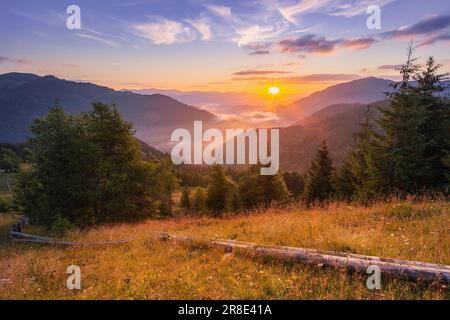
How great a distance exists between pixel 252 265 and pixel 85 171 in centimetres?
2197

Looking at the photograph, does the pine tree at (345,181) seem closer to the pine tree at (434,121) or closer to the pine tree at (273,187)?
the pine tree at (273,187)

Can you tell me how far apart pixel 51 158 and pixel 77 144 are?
2166mm

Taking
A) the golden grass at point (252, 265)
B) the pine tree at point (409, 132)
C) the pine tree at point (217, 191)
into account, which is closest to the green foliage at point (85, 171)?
the golden grass at point (252, 265)

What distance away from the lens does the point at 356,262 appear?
23.2ft

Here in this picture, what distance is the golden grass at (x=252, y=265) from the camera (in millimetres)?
6555

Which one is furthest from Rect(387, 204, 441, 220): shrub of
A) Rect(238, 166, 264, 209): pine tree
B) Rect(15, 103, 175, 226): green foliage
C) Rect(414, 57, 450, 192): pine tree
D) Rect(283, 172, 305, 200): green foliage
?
Rect(283, 172, 305, 200): green foliage

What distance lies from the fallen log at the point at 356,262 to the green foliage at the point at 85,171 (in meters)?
19.6

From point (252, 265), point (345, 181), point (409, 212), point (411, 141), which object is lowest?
point (345, 181)

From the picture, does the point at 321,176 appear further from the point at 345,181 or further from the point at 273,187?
the point at 345,181

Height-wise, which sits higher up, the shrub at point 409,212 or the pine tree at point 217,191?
the shrub at point 409,212

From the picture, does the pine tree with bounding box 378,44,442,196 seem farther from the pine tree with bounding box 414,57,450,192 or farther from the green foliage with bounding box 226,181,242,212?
the green foliage with bounding box 226,181,242,212

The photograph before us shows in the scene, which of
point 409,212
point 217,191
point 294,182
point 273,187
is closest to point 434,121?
point 409,212
